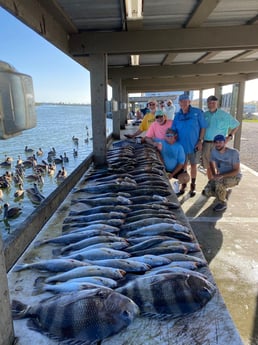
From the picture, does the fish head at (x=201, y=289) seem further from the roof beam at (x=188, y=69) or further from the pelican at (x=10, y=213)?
the pelican at (x=10, y=213)

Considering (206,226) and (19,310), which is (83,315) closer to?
(19,310)

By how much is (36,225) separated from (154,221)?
1243 millimetres

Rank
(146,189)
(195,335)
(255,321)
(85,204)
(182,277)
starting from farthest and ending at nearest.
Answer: (146,189) < (85,204) < (255,321) < (182,277) < (195,335)

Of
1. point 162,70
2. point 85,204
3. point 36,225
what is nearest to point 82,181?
point 85,204

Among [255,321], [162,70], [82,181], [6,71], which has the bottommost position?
[255,321]

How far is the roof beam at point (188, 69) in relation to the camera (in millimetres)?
9672

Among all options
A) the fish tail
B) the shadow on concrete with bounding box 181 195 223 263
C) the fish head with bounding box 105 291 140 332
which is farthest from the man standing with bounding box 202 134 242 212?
the fish tail

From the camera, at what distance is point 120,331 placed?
167 centimetres

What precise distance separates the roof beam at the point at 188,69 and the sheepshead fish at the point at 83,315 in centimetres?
939

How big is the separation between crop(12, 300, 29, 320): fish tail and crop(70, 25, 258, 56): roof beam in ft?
15.8

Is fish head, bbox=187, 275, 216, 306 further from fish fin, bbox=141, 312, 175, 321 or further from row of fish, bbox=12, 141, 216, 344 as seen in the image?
fish fin, bbox=141, 312, 175, 321

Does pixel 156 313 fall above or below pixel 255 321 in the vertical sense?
above

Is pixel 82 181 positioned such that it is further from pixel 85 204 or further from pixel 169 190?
pixel 169 190

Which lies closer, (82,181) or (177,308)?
(177,308)
